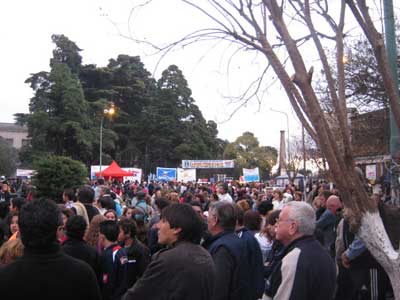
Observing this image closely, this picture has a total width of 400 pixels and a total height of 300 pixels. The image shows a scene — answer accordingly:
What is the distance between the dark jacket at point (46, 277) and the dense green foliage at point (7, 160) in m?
66.0

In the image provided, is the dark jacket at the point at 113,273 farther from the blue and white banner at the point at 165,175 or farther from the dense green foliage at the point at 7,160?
the dense green foliage at the point at 7,160

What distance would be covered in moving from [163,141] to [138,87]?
7510mm

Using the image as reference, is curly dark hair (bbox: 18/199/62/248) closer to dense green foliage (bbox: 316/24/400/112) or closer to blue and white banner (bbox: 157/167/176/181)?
dense green foliage (bbox: 316/24/400/112)

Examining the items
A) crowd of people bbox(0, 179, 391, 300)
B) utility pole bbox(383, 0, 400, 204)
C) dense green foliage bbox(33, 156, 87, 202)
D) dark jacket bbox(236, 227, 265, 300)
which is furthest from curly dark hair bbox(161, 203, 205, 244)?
dense green foliage bbox(33, 156, 87, 202)

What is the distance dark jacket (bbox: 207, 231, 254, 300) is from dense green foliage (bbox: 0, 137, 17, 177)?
2566 inches

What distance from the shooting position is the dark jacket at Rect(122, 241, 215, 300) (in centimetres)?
278

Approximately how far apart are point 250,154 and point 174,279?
77.5 meters

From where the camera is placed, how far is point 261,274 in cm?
432

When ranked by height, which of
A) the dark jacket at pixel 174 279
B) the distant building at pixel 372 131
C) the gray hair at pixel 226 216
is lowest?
the dark jacket at pixel 174 279

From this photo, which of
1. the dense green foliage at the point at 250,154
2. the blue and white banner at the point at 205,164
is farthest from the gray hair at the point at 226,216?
the dense green foliage at the point at 250,154

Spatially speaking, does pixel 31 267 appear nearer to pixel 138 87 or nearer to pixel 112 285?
pixel 112 285

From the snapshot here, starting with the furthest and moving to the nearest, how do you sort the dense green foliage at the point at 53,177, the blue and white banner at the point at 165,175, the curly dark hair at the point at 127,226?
the blue and white banner at the point at 165,175, the dense green foliage at the point at 53,177, the curly dark hair at the point at 127,226

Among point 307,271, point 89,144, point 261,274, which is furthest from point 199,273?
point 89,144

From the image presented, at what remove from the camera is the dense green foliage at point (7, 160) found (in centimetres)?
6543
